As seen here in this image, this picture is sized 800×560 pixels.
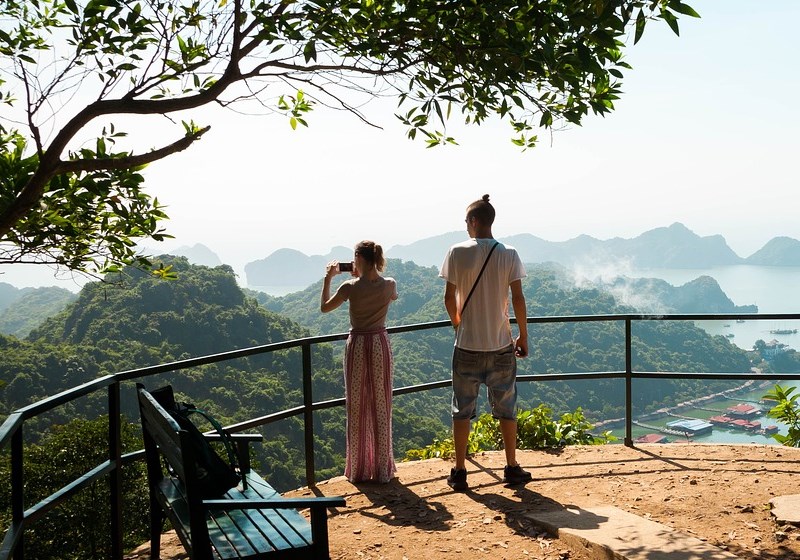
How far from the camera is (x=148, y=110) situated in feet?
14.8

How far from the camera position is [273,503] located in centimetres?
305

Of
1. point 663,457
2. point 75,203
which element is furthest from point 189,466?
point 663,457

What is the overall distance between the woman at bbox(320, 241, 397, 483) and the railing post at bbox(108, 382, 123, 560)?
1688mm

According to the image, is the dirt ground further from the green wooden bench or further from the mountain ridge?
the mountain ridge

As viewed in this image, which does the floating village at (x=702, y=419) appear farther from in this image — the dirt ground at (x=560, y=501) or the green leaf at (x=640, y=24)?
the green leaf at (x=640, y=24)

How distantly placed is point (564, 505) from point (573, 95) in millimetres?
2527

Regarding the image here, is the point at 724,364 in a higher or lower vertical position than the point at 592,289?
lower

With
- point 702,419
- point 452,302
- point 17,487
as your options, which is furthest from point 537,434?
point 702,419

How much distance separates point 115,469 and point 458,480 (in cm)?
231

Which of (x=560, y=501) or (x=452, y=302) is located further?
(x=452, y=302)

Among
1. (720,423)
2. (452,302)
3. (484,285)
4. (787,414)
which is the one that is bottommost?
(720,423)

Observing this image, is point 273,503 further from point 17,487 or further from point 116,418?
point 116,418

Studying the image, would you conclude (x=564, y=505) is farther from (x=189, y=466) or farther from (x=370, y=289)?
(x=189, y=466)

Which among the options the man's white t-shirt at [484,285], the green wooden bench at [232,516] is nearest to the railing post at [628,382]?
the man's white t-shirt at [484,285]
